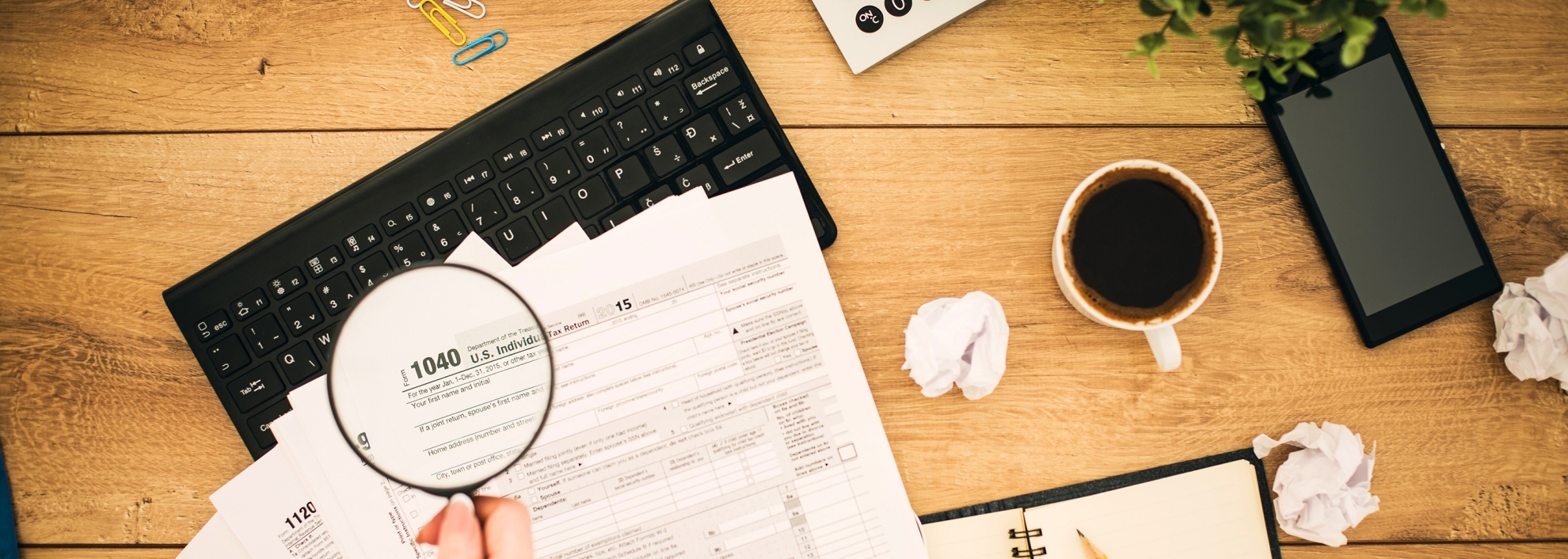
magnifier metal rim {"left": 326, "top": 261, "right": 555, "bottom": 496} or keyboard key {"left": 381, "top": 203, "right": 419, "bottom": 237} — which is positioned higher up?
keyboard key {"left": 381, "top": 203, "right": 419, "bottom": 237}

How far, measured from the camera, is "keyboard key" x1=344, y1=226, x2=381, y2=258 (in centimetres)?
64

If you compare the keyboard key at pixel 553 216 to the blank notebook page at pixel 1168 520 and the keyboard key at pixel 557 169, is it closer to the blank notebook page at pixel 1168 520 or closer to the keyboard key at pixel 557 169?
the keyboard key at pixel 557 169

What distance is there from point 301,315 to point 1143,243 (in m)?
0.68

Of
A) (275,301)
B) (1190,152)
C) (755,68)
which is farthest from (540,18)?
(1190,152)

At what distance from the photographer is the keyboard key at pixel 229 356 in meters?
0.64

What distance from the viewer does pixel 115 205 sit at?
27.1 inches

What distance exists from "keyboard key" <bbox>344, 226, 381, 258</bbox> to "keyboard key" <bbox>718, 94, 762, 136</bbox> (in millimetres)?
304

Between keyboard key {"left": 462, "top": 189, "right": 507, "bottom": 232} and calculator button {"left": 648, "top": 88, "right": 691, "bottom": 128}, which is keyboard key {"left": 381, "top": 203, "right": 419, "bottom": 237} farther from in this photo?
calculator button {"left": 648, "top": 88, "right": 691, "bottom": 128}

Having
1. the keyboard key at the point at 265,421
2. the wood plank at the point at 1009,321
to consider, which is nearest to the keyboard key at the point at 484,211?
the wood plank at the point at 1009,321

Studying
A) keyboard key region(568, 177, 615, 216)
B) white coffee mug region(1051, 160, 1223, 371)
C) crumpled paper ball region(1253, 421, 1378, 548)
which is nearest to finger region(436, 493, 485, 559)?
keyboard key region(568, 177, 615, 216)

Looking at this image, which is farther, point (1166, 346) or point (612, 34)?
point (612, 34)

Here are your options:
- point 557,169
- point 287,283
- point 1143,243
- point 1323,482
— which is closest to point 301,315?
point 287,283

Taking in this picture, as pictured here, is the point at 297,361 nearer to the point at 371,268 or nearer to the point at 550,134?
the point at 371,268

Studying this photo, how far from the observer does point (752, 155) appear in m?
0.64
